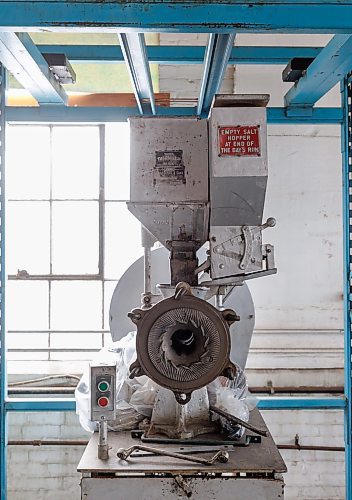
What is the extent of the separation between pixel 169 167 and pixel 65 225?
6.01 feet

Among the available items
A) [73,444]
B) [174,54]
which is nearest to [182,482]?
[174,54]

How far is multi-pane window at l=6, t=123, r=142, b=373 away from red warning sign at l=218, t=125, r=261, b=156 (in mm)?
1843

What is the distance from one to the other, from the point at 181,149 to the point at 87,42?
1931mm

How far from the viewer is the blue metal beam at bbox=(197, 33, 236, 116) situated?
1479mm

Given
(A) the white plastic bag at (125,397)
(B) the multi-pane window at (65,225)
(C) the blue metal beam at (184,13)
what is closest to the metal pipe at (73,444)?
(B) the multi-pane window at (65,225)

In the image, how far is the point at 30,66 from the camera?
177 cm

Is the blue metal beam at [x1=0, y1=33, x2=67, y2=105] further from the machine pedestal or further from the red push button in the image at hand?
the machine pedestal

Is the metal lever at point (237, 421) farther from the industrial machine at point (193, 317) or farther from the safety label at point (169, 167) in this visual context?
the safety label at point (169, 167)

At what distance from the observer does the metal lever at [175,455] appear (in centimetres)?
144

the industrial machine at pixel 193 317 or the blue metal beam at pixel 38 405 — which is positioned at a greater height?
the industrial machine at pixel 193 317

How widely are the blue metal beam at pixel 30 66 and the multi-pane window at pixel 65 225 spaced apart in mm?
1070

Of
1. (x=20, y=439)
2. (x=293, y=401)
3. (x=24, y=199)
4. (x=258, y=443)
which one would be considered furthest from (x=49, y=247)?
(x=258, y=443)

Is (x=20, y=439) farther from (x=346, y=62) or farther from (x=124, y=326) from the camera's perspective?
(x=346, y=62)

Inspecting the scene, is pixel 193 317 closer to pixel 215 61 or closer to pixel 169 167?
pixel 169 167
